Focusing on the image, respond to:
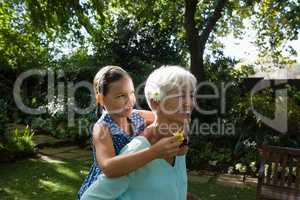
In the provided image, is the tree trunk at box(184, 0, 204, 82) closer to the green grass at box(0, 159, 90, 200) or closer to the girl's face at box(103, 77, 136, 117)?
the green grass at box(0, 159, 90, 200)

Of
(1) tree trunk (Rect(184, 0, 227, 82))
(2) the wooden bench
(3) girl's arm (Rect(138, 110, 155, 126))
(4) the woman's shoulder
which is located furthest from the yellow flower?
(1) tree trunk (Rect(184, 0, 227, 82))

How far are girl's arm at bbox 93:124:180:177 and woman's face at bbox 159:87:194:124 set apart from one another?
0.09 metres

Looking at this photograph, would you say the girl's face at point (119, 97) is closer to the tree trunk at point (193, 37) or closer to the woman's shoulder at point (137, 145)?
the woman's shoulder at point (137, 145)

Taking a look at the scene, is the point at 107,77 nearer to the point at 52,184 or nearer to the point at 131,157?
the point at 131,157

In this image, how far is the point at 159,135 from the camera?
1.35 m

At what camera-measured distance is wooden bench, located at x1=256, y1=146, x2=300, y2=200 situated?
4.08m

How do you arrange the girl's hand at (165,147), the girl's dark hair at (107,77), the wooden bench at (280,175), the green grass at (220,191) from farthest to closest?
the green grass at (220,191) → the wooden bench at (280,175) → the girl's dark hair at (107,77) → the girl's hand at (165,147)

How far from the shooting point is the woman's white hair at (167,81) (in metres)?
1.33

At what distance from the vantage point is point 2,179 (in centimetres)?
579

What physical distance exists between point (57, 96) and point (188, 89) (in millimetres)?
10055

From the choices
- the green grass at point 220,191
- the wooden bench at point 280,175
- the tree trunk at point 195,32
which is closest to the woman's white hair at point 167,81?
the wooden bench at point 280,175

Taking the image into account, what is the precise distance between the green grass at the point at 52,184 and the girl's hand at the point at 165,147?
13.0 ft

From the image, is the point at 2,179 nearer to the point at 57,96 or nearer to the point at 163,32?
the point at 57,96

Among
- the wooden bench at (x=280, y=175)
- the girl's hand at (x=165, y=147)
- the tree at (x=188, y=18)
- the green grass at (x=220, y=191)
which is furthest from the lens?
the tree at (x=188, y=18)
